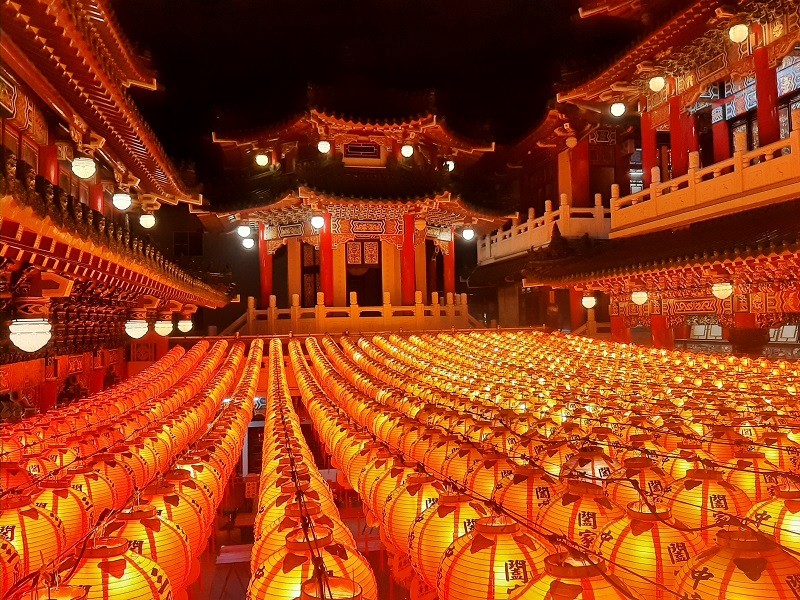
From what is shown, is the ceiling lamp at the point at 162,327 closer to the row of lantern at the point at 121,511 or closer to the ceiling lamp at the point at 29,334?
the ceiling lamp at the point at 29,334

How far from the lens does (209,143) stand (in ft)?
83.3

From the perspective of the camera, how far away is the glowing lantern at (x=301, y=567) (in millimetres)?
2875

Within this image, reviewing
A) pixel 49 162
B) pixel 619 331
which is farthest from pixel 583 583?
pixel 619 331

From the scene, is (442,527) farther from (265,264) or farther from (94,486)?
(265,264)

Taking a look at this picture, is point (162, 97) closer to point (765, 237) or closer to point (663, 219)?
point (663, 219)

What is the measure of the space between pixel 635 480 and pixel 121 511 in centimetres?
304

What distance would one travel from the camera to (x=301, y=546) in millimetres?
2928

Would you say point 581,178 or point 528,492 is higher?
point 581,178

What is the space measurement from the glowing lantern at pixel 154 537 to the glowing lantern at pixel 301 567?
2.74ft

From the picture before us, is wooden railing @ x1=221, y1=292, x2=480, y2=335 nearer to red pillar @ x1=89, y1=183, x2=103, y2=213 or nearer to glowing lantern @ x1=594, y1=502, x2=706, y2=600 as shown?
red pillar @ x1=89, y1=183, x2=103, y2=213

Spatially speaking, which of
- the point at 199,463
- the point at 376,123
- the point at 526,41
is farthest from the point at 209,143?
the point at 199,463

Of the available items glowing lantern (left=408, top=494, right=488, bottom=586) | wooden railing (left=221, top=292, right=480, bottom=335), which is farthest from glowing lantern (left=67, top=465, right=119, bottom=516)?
wooden railing (left=221, top=292, right=480, bottom=335)

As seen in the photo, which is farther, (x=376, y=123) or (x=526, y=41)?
(x=526, y=41)

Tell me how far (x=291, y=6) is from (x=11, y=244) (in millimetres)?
22294
